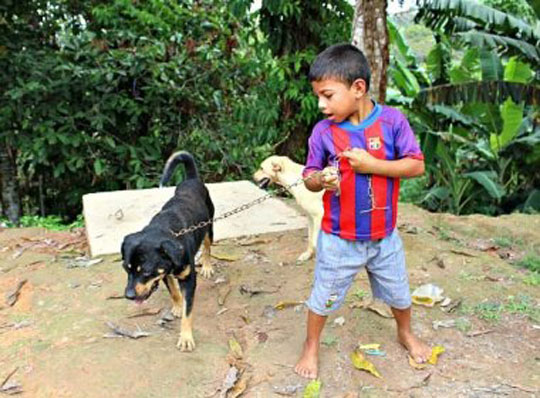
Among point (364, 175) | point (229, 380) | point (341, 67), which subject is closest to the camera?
point (341, 67)

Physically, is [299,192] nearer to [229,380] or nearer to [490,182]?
[229,380]

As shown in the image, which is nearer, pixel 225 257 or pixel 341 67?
pixel 341 67

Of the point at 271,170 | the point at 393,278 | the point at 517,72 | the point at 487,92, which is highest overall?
the point at 517,72

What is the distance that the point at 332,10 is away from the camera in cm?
657

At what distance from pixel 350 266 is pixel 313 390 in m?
0.68

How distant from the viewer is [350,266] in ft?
9.13

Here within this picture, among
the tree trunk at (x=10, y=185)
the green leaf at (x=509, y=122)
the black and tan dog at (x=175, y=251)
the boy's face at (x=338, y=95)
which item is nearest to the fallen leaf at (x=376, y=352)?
the black and tan dog at (x=175, y=251)

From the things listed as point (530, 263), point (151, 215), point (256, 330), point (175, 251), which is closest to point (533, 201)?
point (530, 263)

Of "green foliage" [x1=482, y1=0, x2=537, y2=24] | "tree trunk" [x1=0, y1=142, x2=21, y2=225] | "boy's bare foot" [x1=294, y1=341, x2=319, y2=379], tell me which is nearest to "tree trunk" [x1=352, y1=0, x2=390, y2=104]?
"boy's bare foot" [x1=294, y1=341, x2=319, y2=379]

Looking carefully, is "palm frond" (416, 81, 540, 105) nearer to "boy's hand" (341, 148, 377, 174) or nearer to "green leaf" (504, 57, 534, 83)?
"green leaf" (504, 57, 534, 83)

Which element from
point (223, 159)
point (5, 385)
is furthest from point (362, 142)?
point (223, 159)

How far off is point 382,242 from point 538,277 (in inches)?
83.9

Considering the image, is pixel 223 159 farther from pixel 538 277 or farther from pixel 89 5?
pixel 538 277

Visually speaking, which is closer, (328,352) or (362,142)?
(362,142)
